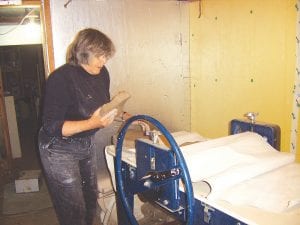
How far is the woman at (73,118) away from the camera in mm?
1554

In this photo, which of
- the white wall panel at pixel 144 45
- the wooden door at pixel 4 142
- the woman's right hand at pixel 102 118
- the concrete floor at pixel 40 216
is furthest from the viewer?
the wooden door at pixel 4 142

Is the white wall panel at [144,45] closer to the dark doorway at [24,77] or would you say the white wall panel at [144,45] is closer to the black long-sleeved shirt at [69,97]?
the black long-sleeved shirt at [69,97]

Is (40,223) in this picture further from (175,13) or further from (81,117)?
(175,13)

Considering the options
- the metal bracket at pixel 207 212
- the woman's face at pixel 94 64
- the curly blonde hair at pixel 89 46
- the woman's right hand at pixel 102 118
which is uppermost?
the curly blonde hair at pixel 89 46

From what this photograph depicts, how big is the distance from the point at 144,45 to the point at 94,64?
0.96m

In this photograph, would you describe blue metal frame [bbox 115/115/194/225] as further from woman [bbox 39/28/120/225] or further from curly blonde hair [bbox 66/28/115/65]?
curly blonde hair [bbox 66/28/115/65]

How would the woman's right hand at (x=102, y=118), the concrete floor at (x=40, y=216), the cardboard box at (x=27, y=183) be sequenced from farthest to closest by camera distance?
the cardboard box at (x=27, y=183), the concrete floor at (x=40, y=216), the woman's right hand at (x=102, y=118)

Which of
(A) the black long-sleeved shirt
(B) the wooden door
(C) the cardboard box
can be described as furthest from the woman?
(B) the wooden door

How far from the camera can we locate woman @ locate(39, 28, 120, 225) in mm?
1554

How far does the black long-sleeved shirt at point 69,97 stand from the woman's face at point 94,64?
0.02 metres

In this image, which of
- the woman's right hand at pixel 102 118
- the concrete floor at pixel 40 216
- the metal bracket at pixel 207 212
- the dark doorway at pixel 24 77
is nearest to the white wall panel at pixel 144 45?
the concrete floor at pixel 40 216

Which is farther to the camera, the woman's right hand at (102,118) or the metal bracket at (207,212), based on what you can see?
the woman's right hand at (102,118)

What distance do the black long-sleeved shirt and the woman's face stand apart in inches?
0.9

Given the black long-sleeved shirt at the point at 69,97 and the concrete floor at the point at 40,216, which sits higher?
the black long-sleeved shirt at the point at 69,97
